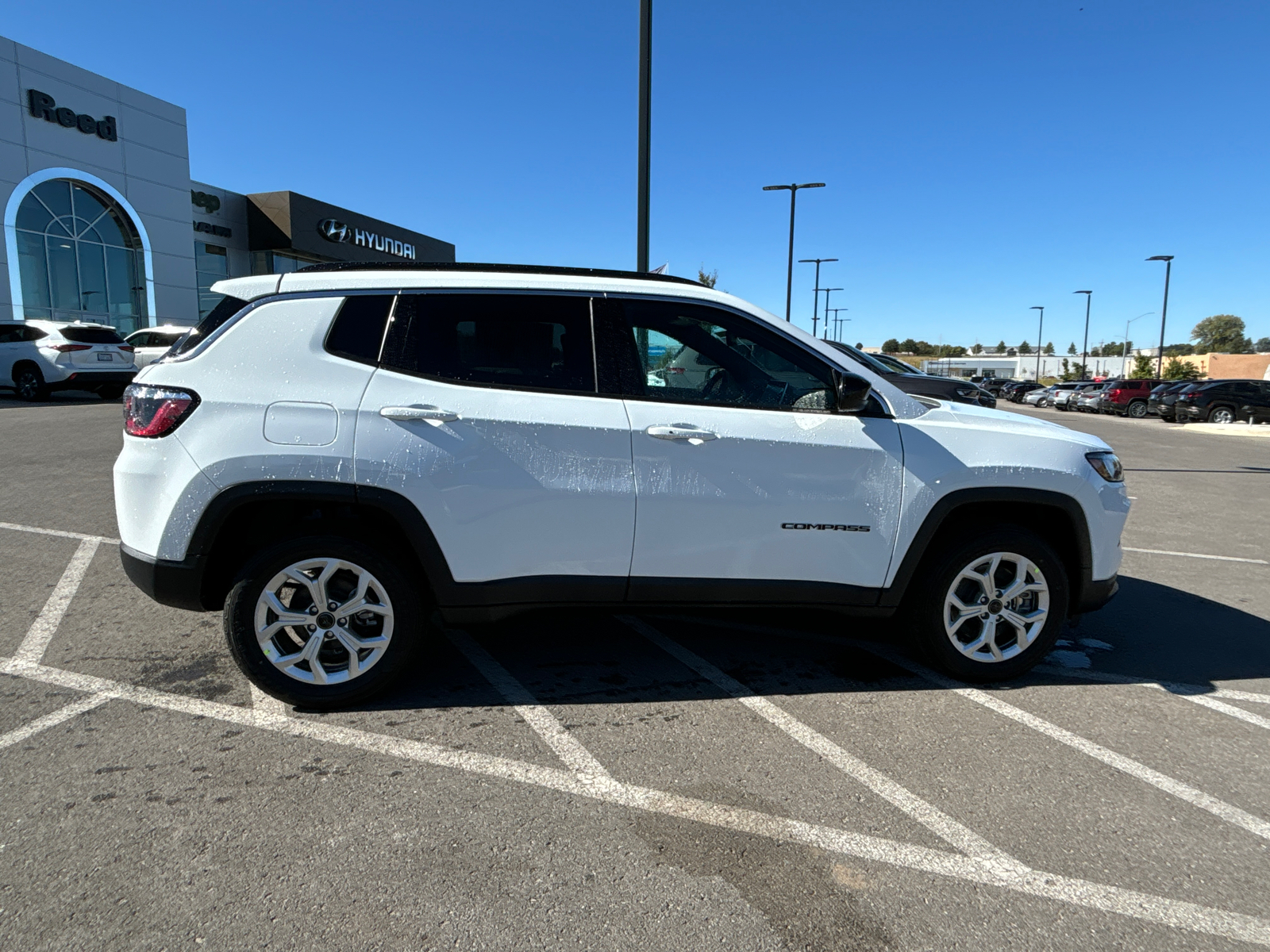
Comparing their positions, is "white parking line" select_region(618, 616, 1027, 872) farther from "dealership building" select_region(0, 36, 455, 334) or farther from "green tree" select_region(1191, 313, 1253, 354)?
"green tree" select_region(1191, 313, 1253, 354)

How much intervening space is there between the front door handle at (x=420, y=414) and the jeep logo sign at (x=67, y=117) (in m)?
27.1

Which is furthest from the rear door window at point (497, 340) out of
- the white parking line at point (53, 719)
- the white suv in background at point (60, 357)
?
the white suv in background at point (60, 357)

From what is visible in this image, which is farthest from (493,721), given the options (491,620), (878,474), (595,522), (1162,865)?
(1162,865)

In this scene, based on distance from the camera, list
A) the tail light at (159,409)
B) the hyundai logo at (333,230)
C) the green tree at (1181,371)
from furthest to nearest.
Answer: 1. the green tree at (1181,371)
2. the hyundai logo at (333,230)
3. the tail light at (159,409)

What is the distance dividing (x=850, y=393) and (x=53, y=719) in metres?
3.51

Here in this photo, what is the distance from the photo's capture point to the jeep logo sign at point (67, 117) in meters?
22.6

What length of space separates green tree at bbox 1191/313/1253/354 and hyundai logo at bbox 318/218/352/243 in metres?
130

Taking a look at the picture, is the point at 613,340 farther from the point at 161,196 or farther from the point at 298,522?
the point at 161,196

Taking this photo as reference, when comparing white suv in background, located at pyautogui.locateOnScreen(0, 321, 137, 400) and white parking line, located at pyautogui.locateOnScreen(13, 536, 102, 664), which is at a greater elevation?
white suv in background, located at pyautogui.locateOnScreen(0, 321, 137, 400)

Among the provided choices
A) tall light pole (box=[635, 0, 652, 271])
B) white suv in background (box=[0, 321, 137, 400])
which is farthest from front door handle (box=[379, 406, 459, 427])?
white suv in background (box=[0, 321, 137, 400])

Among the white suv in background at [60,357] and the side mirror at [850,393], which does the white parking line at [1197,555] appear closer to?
the side mirror at [850,393]

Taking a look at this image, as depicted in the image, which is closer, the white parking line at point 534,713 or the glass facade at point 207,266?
the white parking line at point 534,713

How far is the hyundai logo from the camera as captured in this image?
32938 mm

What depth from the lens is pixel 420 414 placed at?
3.19m
